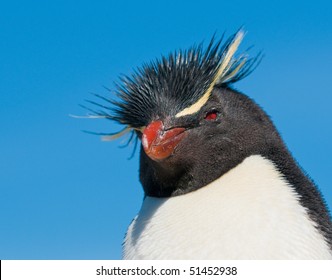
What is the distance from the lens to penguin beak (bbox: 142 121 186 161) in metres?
4.33

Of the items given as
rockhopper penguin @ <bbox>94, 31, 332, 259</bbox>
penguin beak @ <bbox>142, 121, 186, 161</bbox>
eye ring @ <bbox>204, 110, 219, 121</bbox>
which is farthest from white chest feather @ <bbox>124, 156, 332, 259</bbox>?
eye ring @ <bbox>204, 110, 219, 121</bbox>

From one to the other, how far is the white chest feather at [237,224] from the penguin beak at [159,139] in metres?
0.33

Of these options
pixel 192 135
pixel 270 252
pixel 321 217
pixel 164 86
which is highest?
pixel 164 86

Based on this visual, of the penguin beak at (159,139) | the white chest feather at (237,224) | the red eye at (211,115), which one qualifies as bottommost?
the white chest feather at (237,224)

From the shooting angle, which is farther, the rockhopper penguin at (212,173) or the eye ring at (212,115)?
the eye ring at (212,115)

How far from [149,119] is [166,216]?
2.51 ft

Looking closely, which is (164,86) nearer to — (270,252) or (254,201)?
(254,201)

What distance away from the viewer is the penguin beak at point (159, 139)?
4328mm

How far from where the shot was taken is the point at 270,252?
3.75 meters

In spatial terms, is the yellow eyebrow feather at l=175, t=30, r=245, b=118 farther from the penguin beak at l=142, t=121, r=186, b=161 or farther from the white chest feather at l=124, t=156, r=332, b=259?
the white chest feather at l=124, t=156, r=332, b=259

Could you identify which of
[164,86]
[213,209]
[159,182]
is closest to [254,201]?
[213,209]

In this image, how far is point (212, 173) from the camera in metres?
4.43

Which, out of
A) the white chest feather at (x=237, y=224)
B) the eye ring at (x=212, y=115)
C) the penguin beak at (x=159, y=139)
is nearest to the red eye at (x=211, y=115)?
the eye ring at (x=212, y=115)

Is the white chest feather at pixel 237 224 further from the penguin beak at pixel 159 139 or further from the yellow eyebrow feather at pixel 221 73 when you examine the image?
the yellow eyebrow feather at pixel 221 73
